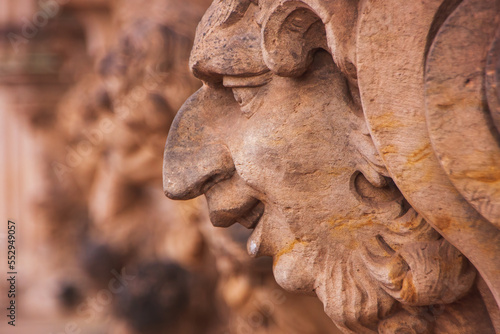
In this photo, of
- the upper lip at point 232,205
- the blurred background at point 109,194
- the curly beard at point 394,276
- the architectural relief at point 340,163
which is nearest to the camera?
the architectural relief at point 340,163

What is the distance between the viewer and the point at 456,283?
1007mm

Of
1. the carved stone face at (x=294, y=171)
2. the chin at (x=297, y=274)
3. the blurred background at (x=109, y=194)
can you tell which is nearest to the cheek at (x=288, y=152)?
the carved stone face at (x=294, y=171)

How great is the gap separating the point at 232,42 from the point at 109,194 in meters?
2.66

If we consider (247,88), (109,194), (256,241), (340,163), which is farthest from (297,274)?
(109,194)

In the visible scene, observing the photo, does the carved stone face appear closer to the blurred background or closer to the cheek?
the cheek

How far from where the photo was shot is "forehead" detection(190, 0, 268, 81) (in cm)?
107

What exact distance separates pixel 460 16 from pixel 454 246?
0.34 metres

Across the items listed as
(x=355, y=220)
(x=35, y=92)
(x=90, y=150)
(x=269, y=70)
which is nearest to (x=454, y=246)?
(x=355, y=220)

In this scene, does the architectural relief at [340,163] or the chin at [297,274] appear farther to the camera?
the chin at [297,274]

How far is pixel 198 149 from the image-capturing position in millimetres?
1161

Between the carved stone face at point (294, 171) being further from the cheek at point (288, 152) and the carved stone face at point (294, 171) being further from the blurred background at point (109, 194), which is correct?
the blurred background at point (109, 194)

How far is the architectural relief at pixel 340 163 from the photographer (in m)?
0.88

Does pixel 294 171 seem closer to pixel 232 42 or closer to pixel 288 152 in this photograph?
pixel 288 152

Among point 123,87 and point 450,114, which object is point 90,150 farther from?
point 450,114
